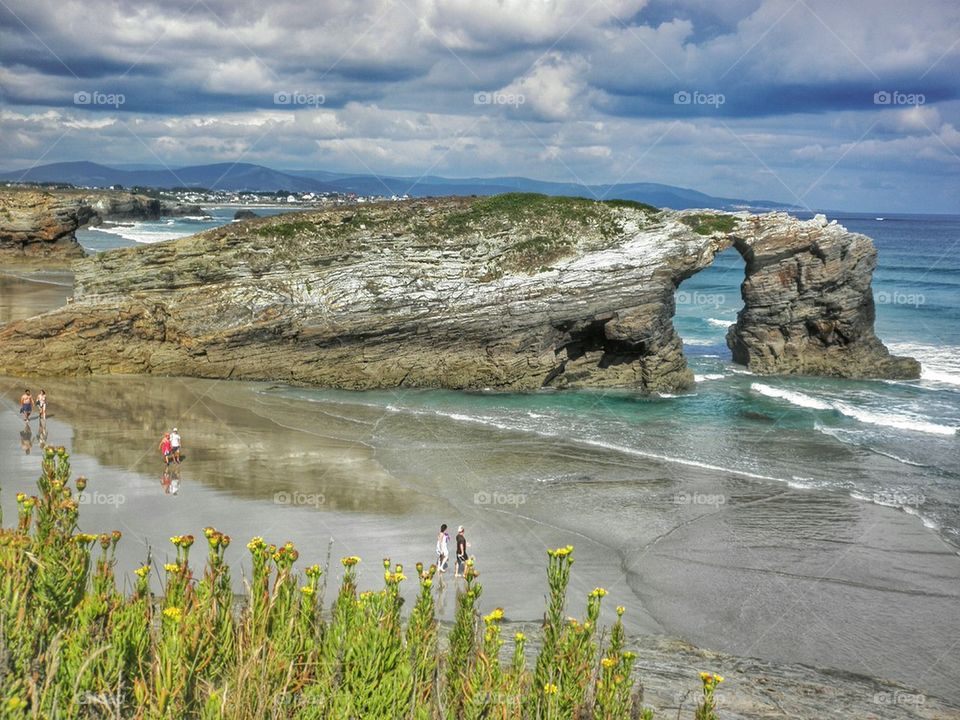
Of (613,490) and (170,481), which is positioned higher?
(170,481)

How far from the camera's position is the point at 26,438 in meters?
23.3

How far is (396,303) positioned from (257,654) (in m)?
25.0

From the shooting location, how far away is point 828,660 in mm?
13195

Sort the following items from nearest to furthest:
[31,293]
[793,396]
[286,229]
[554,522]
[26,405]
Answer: [554,522] < [26,405] < [793,396] < [286,229] < [31,293]

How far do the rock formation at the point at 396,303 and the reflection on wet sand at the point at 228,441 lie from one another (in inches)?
75.4

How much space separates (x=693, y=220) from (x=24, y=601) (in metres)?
31.6

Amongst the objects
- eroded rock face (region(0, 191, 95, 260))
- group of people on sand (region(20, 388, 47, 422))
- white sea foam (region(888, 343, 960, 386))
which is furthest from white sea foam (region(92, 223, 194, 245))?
white sea foam (region(888, 343, 960, 386))

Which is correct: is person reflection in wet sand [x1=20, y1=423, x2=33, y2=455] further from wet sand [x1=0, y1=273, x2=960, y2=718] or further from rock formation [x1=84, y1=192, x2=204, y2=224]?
rock formation [x1=84, y1=192, x2=204, y2=224]

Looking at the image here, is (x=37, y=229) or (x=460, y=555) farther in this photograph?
(x=37, y=229)

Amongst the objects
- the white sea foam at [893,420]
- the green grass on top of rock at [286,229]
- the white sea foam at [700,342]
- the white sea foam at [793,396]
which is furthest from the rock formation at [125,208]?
the white sea foam at [893,420]

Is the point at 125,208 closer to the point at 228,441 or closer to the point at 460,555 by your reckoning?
the point at 228,441

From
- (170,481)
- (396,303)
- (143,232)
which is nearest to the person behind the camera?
(170,481)

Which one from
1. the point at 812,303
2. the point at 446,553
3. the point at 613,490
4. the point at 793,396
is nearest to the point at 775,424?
the point at 793,396

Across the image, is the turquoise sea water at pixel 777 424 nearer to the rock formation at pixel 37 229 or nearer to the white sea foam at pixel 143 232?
the rock formation at pixel 37 229
